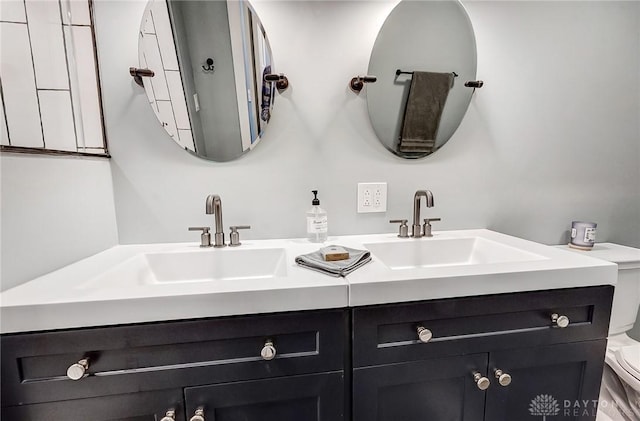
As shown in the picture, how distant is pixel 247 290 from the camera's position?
0.65m

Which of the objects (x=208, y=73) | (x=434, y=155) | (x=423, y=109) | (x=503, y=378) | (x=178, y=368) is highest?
(x=208, y=73)

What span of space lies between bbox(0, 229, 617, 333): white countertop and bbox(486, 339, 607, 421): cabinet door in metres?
0.20

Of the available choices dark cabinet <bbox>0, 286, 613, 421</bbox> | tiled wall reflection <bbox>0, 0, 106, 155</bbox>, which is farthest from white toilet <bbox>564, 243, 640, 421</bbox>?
tiled wall reflection <bbox>0, 0, 106, 155</bbox>

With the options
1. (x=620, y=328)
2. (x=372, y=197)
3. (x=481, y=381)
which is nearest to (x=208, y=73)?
(x=372, y=197)

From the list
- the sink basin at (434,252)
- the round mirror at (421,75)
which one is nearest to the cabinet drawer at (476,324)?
the sink basin at (434,252)

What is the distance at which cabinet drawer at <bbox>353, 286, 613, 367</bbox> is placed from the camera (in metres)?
0.72

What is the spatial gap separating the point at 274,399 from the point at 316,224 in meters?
0.58

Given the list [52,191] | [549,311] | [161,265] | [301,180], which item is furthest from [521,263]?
[52,191]

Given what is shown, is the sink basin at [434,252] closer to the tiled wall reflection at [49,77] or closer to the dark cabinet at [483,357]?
the dark cabinet at [483,357]

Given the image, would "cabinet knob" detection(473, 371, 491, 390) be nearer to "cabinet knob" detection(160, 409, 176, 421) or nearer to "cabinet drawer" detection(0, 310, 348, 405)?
"cabinet drawer" detection(0, 310, 348, 405)

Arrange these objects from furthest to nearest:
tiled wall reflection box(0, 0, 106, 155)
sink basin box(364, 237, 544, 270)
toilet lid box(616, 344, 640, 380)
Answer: sink basin box(364, 237, 544, 270), toilet lid box(616, 344, 640, 380), tiled wall reflection box(0, 0, 106, 155)

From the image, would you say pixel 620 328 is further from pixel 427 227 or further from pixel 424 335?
pixel 424 335

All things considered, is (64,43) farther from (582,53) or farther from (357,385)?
(582,53)

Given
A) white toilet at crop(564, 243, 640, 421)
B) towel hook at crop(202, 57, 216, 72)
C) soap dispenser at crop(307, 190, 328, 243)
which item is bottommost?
white toilet at crop(564, 243, 640, 421)
